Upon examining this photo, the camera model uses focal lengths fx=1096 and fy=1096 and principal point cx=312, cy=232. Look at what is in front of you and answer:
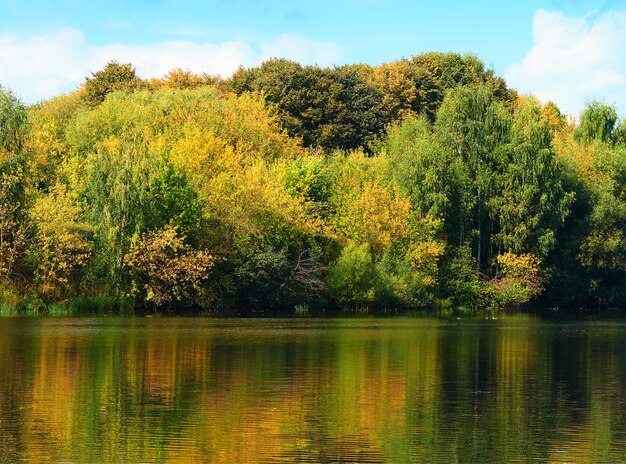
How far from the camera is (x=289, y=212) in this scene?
229ft

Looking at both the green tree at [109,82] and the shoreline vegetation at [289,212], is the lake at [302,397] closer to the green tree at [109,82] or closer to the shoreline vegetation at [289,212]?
the shoreline vegetation at [289,212]

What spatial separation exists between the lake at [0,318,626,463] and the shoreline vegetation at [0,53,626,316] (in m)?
13.3

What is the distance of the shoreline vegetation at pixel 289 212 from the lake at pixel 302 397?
13250 millimetres

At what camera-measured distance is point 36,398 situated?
88.7 feet

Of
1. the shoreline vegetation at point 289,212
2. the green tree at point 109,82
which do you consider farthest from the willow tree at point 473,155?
the green tree at point 109,82

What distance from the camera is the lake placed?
21531 mm

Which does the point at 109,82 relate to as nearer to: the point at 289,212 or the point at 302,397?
the point at 289,212

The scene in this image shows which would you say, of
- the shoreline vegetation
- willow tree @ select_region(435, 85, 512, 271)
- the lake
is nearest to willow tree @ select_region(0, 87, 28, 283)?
the shoreline vegetation

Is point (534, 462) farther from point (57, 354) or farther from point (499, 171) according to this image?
point (499, 171)

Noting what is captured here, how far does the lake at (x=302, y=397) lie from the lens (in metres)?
21.5

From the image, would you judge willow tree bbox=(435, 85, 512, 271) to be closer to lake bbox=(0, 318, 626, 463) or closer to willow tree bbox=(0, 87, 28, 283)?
lake bbox=(0, 318, 626, 463)

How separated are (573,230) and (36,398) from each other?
61775 millimetres

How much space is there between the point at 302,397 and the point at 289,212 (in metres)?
41.8

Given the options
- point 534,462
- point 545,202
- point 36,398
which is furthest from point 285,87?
point 534,462
